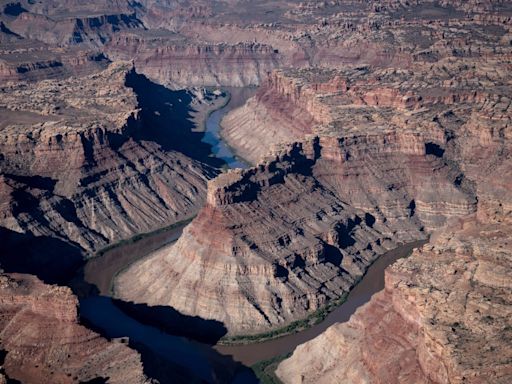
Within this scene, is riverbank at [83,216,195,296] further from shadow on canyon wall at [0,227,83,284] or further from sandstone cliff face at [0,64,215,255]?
shadow on canyon wall at [0,227,83,284]

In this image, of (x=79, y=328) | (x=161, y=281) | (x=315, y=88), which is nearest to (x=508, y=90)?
(x=315, y=88)

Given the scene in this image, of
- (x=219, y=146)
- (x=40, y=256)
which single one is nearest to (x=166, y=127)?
(x=219, y=146)

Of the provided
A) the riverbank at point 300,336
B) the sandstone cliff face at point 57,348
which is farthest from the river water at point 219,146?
the sandstone cliff face at point 57,348

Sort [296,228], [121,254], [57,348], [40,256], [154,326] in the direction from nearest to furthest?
[57,348] < [154,326] < [296,228] < [40,256] < [121,254]

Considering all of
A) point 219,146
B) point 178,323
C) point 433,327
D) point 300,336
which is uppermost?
point 433,327

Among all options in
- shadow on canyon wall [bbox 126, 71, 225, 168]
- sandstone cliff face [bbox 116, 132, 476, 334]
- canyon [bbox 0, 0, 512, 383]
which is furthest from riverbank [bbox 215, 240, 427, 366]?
shadow on canyon wall [bbox 126, 71, 225, 168]

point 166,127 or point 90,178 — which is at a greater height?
point 90,178

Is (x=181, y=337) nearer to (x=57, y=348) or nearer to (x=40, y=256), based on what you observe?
(x=57, y=348)

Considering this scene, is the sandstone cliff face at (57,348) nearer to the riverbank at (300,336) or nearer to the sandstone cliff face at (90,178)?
the riverbank at (300,336)
